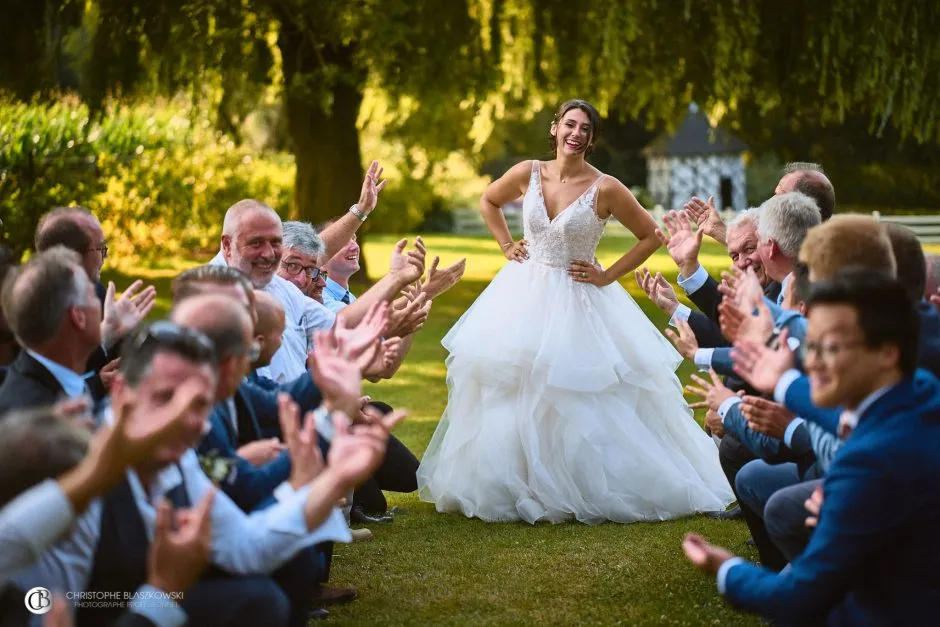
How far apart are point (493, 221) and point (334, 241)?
1319 millimetres

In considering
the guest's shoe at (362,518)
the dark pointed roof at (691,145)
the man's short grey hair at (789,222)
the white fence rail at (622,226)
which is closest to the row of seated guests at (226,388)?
the guest's shoe at (362,518)

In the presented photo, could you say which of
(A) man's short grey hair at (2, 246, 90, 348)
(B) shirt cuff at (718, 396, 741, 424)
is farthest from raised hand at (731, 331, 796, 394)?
(A) man's short grey hair at (2, 246, 90, 348)

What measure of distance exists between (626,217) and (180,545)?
15.7 feet

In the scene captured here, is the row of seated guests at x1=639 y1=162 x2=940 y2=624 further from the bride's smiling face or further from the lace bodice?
the bride's smiling face

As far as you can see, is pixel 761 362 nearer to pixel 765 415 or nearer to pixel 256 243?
pixel 765 415

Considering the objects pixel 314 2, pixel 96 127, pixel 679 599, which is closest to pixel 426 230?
pixel 96 127

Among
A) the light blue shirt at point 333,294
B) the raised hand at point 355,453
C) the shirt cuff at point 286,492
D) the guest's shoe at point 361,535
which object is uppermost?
the raised hand at point 355,453

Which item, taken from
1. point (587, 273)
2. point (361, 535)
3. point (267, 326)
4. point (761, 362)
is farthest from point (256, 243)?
point (761, 362)

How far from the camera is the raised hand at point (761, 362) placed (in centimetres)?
355

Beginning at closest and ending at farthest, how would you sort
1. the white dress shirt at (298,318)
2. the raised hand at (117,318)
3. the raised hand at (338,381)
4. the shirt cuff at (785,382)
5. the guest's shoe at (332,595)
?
the raised hand at (338,381), the shirt cuff at (785,382), the raised hand at (117,318), the guest's shoe at (332,595), the white dress shirt at (298,318)

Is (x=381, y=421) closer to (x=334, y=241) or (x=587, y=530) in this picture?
(x=587, y=530)

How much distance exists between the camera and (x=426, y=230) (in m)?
40.9

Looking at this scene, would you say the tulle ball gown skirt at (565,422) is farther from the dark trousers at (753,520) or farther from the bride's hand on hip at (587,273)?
the dark trousers at (753,520)

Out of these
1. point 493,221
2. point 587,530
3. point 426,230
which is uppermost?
point 493,221
